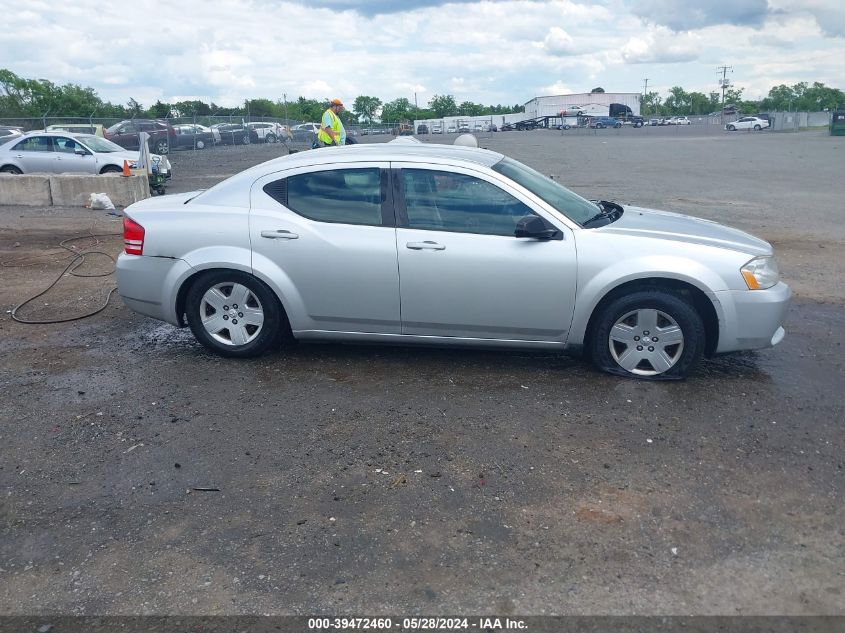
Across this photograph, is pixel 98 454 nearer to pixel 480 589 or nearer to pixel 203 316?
pixel 203 316

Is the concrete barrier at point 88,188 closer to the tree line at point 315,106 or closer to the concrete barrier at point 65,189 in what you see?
the concrete barrier at point 65,189

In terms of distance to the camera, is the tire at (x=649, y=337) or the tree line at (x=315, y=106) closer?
the tire at (x=649, y=337)

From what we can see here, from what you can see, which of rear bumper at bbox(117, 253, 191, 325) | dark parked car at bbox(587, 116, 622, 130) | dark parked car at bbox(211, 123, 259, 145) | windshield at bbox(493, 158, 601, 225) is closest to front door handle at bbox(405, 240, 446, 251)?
windshield at bbox(493, 158, 601, 225)

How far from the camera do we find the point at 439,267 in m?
5.25

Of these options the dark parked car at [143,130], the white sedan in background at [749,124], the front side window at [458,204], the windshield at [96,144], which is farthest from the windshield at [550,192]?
the white sedan in background at [749,124]

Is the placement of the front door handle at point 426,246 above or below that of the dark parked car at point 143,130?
below

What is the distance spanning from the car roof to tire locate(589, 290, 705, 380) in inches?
58.2

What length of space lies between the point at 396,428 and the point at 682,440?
170 cm

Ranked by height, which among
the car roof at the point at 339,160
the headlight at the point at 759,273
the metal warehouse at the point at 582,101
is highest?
the metal warehouse at the point at 582,101

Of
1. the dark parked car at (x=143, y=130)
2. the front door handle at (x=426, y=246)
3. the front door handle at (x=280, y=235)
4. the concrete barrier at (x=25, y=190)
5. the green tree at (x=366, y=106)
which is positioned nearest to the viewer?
the front door handle at (x=426, y=246)

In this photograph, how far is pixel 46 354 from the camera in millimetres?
6027

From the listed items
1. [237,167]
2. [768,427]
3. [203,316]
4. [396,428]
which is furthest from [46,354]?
[237,167]

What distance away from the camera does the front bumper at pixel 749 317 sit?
509 cm

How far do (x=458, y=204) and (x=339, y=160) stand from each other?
3.24 feet
